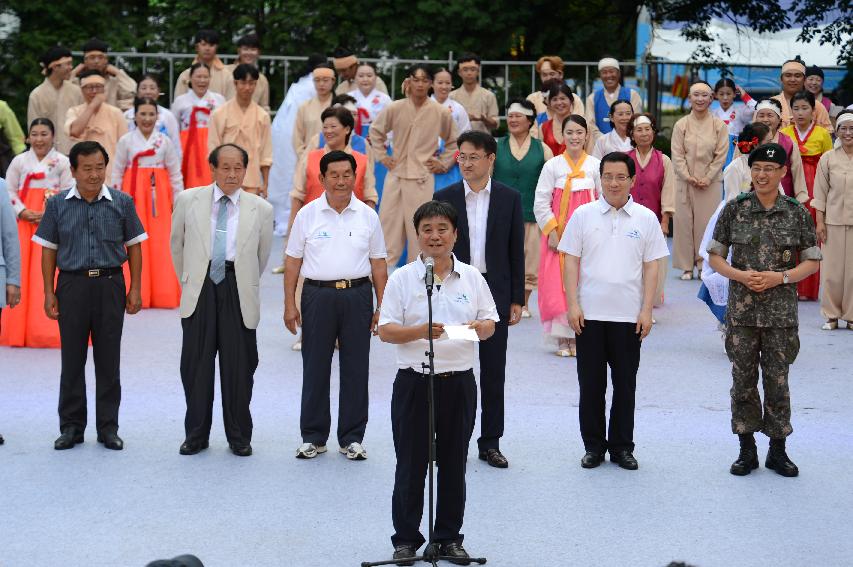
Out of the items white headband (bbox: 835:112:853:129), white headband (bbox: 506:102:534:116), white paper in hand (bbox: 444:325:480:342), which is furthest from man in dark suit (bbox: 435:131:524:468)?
white headband (bbox: 835:112:853:129)

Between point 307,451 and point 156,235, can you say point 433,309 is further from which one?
point 156,235

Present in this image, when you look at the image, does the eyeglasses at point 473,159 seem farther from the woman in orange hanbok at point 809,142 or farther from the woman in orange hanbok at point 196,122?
the woman in orange hanbok at point 809,142

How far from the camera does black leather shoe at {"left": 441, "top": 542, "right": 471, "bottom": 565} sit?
244 inches

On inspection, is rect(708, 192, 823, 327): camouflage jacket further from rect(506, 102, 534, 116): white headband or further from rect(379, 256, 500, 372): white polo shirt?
rect(506, 102, 534, 116): white headband

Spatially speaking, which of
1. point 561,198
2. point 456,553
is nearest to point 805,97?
point 561,198

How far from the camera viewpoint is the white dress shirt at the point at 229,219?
7969 millimetres

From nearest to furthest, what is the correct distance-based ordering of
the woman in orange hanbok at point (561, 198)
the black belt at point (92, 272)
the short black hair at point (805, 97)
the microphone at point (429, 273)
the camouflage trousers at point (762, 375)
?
the microphone at point (429, 273)
the camouflage trousers at point (762, 375)
the black belt at point (92, 272)
the woman in orange hanbok at point (561, 198)
the short black hair at point (805, 97)

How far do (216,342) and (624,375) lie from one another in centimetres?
228

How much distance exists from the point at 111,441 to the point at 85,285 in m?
0.89

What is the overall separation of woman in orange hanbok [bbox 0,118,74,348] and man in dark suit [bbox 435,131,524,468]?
13.8ft

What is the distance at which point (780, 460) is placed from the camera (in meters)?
7.64

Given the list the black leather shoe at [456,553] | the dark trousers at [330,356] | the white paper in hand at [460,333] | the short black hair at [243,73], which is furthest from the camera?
the short black hair at [243,73]

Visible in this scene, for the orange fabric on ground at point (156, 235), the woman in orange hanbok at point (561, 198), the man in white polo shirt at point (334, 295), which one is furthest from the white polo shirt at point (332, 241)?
the orange fabric on ground at point (156, 235)

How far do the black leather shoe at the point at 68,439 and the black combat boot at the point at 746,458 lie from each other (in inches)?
143
